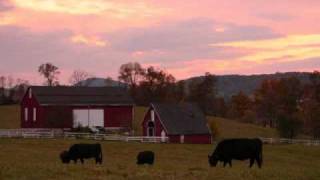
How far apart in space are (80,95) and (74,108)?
3.27 meters

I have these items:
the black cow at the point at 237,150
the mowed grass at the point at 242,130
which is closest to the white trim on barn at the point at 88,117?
the mowed grass at the point at 242,130

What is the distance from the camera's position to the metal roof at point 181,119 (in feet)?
237

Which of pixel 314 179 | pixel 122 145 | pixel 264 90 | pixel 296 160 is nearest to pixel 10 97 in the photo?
pixel 264 90

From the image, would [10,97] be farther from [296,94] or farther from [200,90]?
[296,94]

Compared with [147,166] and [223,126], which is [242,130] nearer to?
[223,126]

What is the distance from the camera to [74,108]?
269 ft

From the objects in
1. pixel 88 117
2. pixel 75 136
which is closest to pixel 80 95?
pixel 88 117

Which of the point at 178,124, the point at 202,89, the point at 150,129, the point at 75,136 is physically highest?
the point at 202,89

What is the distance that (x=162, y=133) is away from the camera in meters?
72.7

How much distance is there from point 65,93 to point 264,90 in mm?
47911

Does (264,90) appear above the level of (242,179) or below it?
above

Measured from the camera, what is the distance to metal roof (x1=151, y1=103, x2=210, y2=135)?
72125 mm

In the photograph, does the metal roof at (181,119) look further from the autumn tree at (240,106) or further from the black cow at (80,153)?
the autumn tree at (240,106)

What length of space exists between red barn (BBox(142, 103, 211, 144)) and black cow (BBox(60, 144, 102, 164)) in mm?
37617
